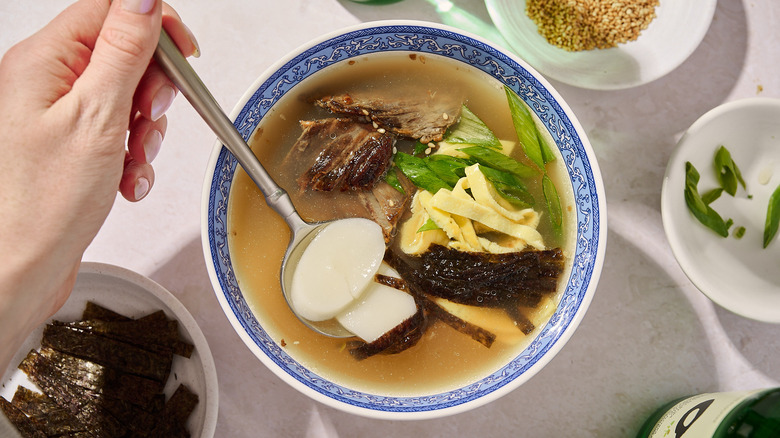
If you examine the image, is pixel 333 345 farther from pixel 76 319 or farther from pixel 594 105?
pixel 594 105

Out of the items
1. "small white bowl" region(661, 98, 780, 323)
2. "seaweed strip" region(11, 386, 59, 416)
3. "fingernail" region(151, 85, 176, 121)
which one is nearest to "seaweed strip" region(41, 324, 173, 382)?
"seaweed strip" region(11, 386, 59, 416)

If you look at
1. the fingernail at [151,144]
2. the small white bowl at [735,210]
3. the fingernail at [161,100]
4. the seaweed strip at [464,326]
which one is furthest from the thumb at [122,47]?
the small white bowl at [735,210]

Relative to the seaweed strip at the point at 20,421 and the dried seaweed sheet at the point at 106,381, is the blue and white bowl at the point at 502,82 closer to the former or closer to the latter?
the dried seaweed sheet at the point at 106,381

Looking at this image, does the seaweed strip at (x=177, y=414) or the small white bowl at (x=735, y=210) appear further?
the small white bowl at (x=735, y=210)

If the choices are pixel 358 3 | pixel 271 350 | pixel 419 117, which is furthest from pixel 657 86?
pixel 271 350

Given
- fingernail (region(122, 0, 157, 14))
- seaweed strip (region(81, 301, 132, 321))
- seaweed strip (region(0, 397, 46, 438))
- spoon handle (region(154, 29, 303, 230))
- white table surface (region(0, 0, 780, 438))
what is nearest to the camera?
A: fingernail (region(122, 0, 157, 14))

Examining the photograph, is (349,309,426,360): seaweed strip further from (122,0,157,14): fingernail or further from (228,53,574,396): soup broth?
(122,0,157,14): fingernail

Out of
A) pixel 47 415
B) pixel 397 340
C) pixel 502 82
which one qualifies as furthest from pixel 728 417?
pixel 47 415
